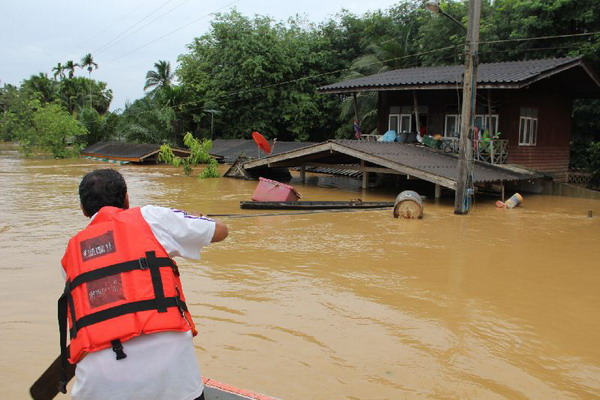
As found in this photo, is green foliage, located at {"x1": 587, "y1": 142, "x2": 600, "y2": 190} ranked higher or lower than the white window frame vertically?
lower

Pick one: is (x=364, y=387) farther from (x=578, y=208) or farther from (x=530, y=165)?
(x=530, y=165)

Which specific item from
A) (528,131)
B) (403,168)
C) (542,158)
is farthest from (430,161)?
(542,158)

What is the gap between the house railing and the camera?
1675cm

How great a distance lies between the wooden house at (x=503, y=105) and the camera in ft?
54.9

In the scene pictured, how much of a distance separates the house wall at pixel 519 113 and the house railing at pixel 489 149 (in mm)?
481

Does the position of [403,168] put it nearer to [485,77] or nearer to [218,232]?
[485,77]

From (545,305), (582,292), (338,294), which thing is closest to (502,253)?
(582,292)

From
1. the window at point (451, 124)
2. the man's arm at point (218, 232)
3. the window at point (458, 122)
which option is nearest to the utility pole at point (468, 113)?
the window at point (458, 122)

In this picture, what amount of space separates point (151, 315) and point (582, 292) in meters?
6.43

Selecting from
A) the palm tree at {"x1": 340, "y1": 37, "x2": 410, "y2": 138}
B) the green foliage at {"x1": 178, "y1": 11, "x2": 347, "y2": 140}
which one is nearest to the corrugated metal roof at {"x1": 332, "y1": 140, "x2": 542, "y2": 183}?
the palm tree at {"x1": 340, "y1": 37, "x2": 410, "y2": 138}

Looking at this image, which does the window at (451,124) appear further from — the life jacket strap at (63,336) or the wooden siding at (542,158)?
the life jacket strap at (63,336)

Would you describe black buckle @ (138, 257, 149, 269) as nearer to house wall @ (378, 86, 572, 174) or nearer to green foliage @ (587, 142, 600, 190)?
house wall @ (378, 86, 572, 174)

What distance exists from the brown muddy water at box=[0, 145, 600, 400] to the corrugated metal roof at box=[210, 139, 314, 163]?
48.2 feet

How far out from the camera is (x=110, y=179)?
239 cm
